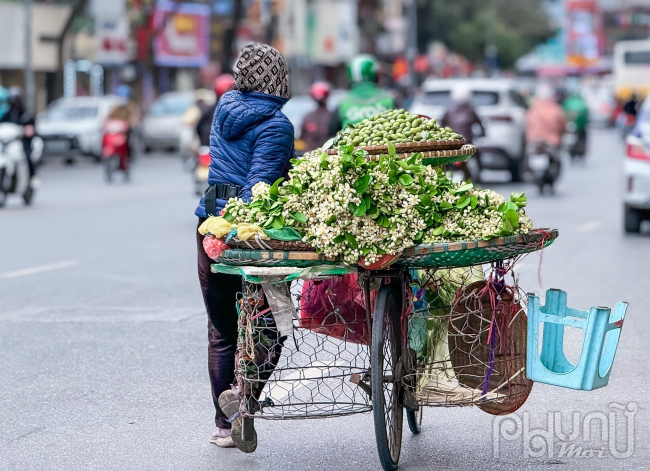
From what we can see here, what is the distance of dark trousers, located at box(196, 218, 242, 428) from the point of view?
5.34m

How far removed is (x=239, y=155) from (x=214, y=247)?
609mm

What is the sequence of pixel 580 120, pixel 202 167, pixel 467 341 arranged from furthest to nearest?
pixel 580 120 < pixel 202 167 < pixel 467 341

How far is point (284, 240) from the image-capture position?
15.6ft

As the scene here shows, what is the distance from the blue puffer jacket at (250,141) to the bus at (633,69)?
4894 cm

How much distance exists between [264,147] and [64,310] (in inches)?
174

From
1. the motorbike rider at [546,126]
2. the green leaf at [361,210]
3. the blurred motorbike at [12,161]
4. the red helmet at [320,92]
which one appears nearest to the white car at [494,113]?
the motorbike rider at [546,126]

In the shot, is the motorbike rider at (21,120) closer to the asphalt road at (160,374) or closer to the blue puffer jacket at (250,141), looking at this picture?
the asphalt road at (160,374)

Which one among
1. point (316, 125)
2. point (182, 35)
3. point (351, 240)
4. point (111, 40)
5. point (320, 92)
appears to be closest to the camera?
point (351, 240)

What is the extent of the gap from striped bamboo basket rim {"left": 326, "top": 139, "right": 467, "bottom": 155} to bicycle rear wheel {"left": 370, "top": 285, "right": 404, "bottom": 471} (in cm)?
A: 58

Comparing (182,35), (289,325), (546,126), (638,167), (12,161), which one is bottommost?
(12,161)

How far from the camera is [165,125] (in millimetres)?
37062

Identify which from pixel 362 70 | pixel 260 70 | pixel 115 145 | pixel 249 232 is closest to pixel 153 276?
pixel 362 70

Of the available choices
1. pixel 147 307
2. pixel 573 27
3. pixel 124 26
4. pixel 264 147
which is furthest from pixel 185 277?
pixel 573 27

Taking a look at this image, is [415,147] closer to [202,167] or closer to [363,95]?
[363,95]
